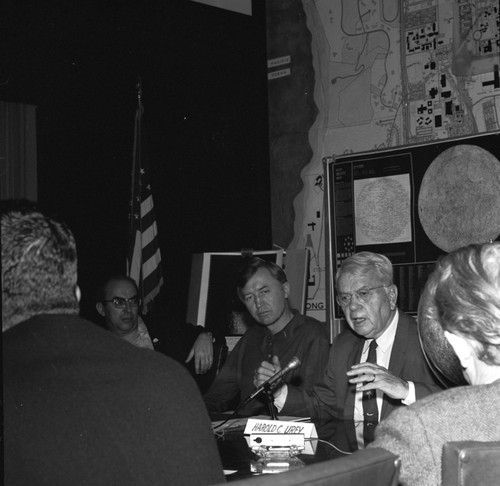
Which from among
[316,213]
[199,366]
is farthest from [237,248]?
[199,366]

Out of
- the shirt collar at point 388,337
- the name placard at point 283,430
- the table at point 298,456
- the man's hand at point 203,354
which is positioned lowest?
the table at point 298,456

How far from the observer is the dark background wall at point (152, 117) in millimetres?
5250

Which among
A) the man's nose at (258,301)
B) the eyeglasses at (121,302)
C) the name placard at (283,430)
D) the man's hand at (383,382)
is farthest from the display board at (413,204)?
the name placard at (283,430)

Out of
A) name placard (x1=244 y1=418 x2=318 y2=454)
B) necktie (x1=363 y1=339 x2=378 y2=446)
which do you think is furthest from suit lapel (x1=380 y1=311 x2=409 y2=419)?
name placard (x1=244 y1=418 x2=318 y2=454)

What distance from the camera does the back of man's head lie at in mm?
1396

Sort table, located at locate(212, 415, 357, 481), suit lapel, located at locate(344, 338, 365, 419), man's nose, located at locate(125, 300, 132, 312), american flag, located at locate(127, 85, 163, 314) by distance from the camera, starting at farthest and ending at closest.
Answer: american flag, located at locate(127, 85, 163, 314) < man's nose, located at locate(125, 300, 132, 312) < suit lapel, located at locate(344, 338, 365, 419) < table, located at locate(212, 415, 357, 481)

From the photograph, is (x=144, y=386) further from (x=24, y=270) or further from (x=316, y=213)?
(x=316, y=213)

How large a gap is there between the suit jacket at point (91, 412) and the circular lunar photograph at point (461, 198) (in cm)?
357

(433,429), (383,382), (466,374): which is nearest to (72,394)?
(433,429)

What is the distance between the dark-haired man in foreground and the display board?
357cm

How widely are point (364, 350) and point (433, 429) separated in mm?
2393

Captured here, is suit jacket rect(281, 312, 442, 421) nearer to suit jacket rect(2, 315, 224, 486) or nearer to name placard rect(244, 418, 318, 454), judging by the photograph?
name placard rect(244, 418, 318, 454)

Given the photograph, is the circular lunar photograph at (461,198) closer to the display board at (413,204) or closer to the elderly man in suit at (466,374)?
the display board at (413,204)

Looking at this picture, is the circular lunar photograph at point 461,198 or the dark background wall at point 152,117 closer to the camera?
the circular lunar photograph at point 461,198
